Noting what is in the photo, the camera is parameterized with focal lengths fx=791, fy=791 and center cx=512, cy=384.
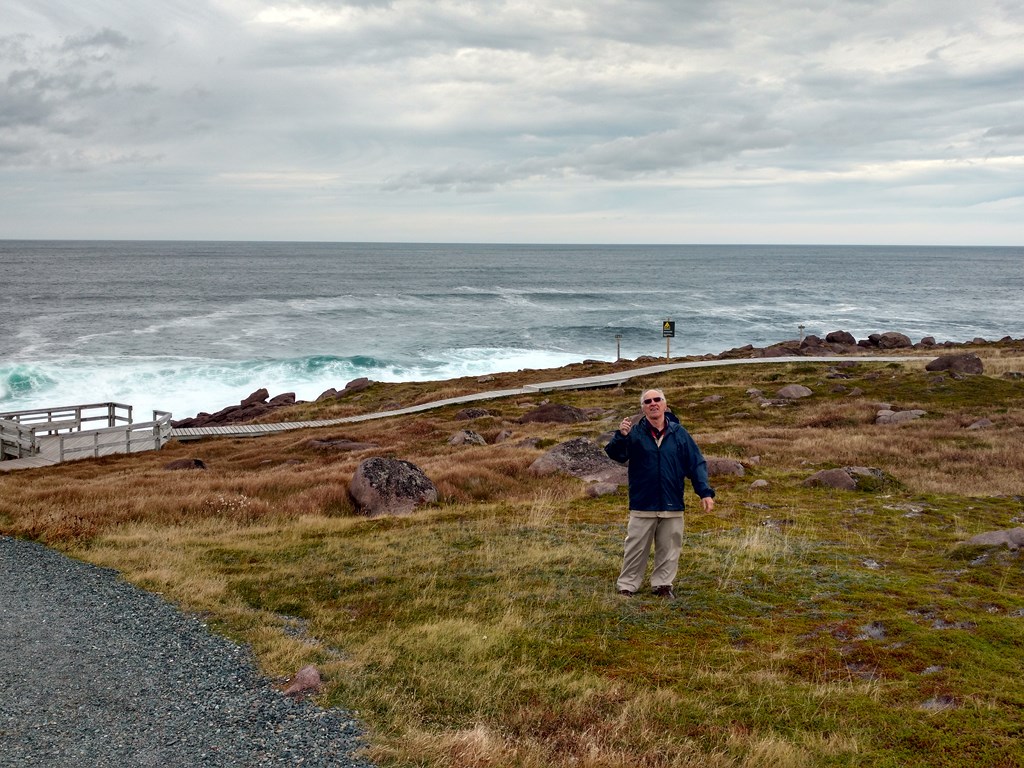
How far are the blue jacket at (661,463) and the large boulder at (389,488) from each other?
807 centimetres

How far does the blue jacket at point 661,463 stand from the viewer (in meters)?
9.47

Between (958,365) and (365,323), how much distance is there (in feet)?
229

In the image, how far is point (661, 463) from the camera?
373 inches

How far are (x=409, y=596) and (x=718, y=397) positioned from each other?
26.0 meters

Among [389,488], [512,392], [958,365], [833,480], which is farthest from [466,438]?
[958,365]

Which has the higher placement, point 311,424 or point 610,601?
point 610,601

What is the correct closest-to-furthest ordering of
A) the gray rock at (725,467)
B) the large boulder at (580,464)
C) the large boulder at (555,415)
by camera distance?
the gray rock at (725,467) < the large boulder at (580,464) < the large boulder at (555,415)

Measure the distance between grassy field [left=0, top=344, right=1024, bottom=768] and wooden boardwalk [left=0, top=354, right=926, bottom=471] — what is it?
755cm

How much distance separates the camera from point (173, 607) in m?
10.2

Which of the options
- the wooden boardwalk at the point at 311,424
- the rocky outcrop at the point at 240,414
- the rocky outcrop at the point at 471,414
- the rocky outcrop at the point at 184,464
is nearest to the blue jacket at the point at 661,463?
the rocky outcrop at the point at 184,464

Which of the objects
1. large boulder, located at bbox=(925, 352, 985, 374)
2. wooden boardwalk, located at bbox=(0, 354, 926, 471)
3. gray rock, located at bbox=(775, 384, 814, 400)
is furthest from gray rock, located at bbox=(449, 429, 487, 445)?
large boulder, located at bbox=(925, 352, 985, 374)

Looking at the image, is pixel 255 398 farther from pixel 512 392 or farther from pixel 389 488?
pixel 389 488

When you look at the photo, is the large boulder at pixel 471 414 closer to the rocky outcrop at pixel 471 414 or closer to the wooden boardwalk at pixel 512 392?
the rocky outcrop at pixel 471 414

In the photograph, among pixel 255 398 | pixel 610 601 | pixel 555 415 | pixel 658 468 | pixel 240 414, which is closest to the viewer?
pixel 658 468
